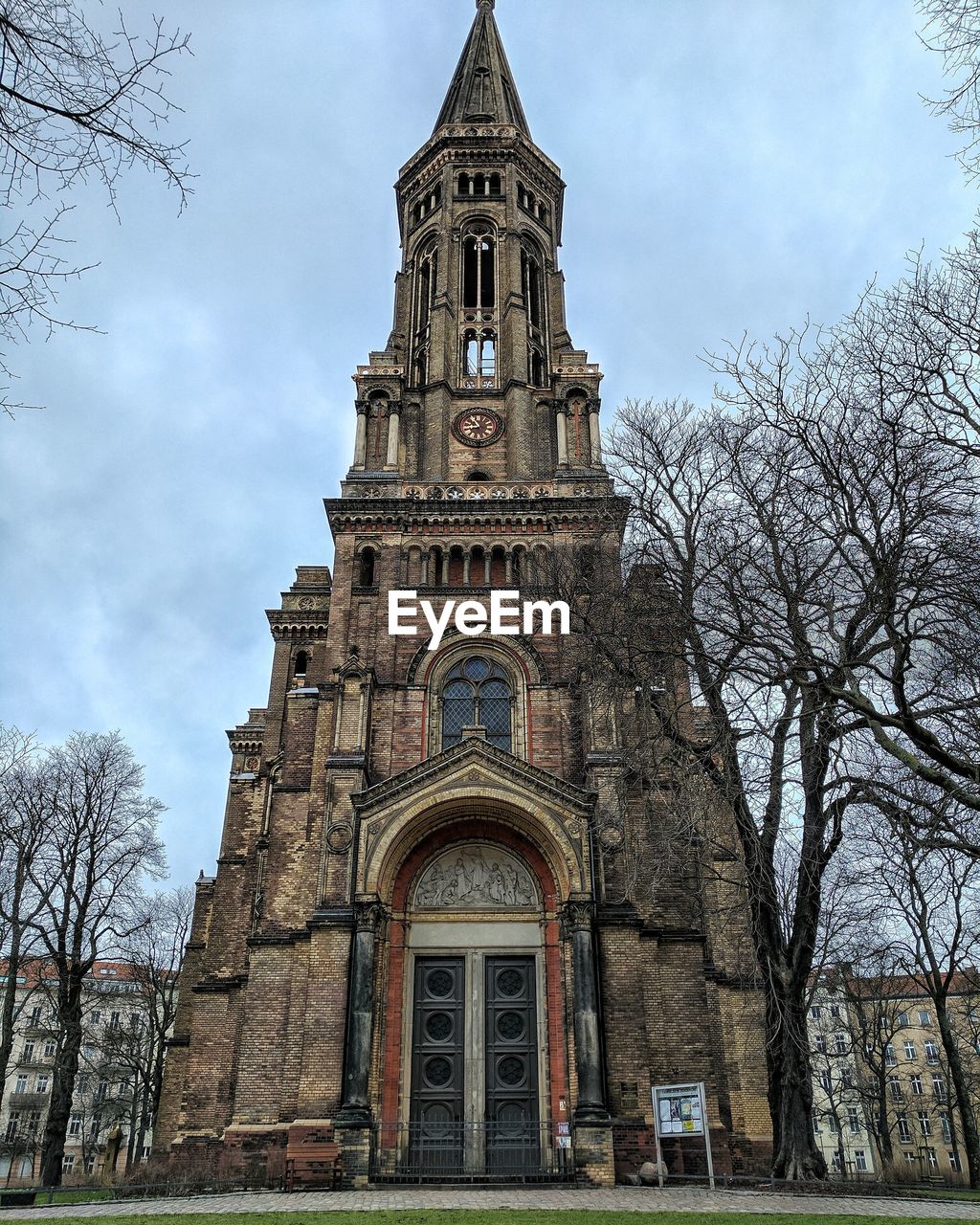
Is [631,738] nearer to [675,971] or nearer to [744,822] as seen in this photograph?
[675,971]

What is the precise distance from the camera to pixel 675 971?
22.4 m

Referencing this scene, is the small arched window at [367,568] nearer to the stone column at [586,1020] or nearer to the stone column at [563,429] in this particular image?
the stone column at [563,429]

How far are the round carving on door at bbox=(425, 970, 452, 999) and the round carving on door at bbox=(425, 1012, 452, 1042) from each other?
1.35 feet

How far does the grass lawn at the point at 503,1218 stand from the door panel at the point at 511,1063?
8.06 m

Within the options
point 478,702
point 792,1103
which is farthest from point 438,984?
point 792,1103

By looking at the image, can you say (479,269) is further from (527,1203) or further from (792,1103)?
(527,1203)

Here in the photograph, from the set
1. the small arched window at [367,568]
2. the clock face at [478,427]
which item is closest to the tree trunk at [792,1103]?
the small arched window at [367,568]

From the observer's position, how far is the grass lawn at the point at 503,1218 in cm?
1207

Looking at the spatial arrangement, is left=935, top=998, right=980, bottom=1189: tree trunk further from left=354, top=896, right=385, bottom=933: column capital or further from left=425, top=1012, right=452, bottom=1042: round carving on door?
left=354, top=896, right=385, bottom=933: column capital

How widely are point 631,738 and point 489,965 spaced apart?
254 inches

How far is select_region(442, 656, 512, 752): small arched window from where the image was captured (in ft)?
85.8

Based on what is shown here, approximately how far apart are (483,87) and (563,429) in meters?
21.5

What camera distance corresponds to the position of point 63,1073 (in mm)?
27859

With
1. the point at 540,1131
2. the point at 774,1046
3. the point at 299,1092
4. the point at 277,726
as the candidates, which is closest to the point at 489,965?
the point at 540,1131
